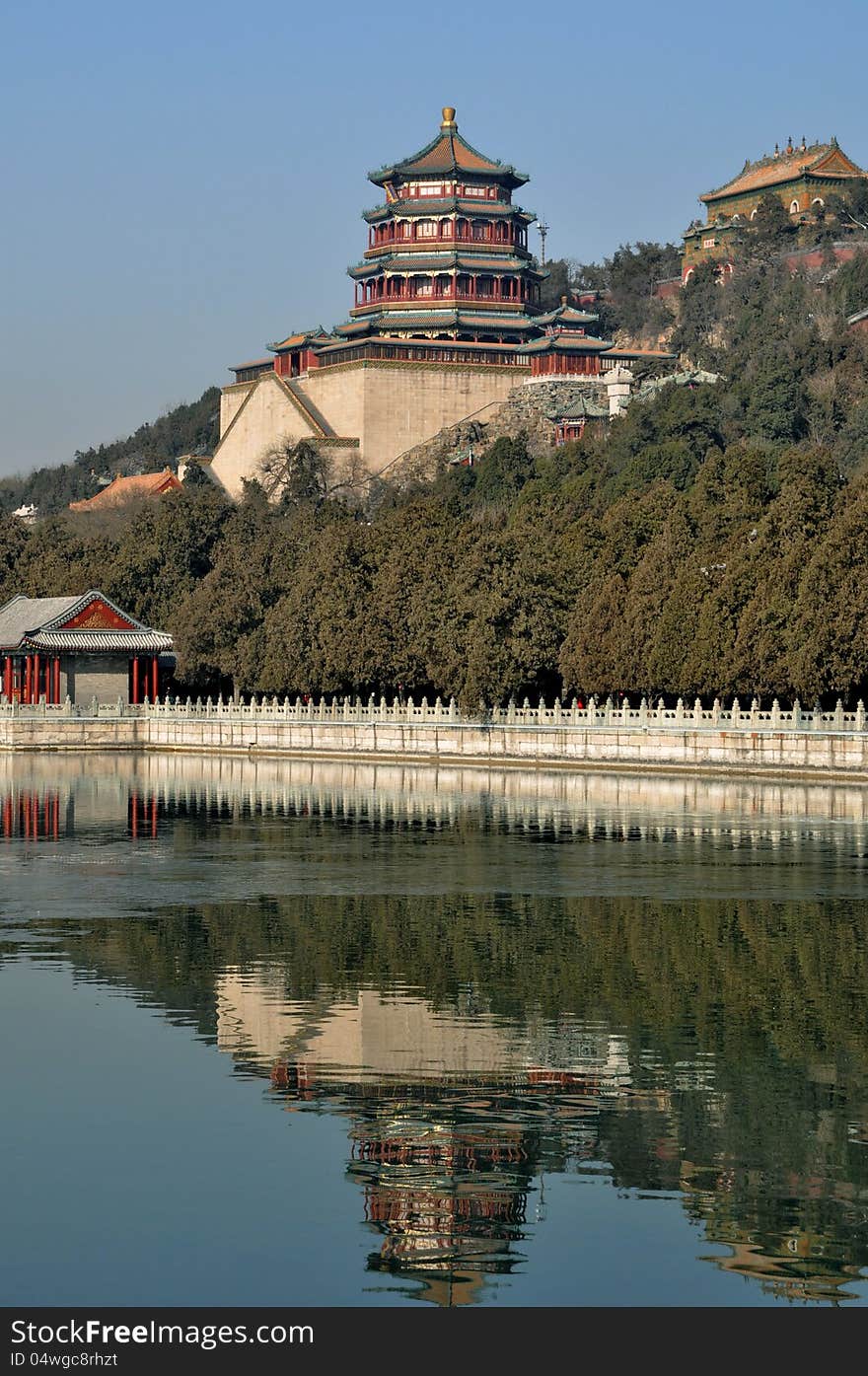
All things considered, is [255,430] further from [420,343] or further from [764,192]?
[764,192]

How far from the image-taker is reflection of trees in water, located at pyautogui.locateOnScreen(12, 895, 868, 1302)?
15.2 meters

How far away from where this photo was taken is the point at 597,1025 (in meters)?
22.3

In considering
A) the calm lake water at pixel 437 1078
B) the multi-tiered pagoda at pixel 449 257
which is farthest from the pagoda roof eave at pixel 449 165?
the calm lake water at pixel 437 1078

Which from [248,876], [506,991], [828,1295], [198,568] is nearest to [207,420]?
[198,568]

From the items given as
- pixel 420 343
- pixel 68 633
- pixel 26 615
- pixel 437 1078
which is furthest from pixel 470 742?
pixel 420 343

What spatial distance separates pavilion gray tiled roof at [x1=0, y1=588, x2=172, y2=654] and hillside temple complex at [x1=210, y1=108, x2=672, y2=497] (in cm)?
3578

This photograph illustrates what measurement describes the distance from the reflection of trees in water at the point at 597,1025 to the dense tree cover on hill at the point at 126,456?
465 ft

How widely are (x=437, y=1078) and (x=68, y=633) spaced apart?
75.3m

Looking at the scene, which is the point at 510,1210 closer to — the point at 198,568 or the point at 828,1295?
the point at 828,1295

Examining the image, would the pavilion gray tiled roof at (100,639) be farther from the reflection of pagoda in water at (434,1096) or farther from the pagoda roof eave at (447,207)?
the reflection of pagoda in water at (434,1096)

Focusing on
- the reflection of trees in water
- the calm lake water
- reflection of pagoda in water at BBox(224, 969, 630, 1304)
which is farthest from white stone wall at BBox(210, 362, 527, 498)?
reflection of pagoda in water at BBox(224, 969, 630, 1304)

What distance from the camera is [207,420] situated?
178 metres

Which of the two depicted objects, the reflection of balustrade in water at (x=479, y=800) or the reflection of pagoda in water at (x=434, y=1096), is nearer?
the reflection of pagoda in water at (x=434, y=1096)

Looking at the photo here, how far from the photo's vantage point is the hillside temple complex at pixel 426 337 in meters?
130
